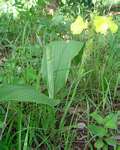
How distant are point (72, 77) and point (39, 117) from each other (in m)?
0.43

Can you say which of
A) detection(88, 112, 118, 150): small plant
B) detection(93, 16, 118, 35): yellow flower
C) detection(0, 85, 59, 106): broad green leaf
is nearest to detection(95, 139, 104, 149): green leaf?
detection(88, 112, 118, 150): small plant

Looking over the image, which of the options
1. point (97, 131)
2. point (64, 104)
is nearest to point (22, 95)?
point (97, 131)

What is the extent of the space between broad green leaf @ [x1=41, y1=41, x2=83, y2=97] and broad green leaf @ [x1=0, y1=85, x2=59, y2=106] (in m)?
0.27

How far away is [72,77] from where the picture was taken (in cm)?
192

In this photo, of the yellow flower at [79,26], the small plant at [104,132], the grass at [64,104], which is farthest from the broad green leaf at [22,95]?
the yellow flower at [79,26]

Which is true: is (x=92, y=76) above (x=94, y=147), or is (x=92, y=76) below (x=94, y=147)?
above

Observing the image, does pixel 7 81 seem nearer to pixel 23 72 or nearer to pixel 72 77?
pixel 23 72

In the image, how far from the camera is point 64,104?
175cm

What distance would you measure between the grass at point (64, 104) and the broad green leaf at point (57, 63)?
0.04 meters

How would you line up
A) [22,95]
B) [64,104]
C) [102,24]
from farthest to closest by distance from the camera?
1. [64,104]
2. [102,24]
3. [22,95]

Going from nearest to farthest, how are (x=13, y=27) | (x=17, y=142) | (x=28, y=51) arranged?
(x=17, y=142)
(x=28, y=51)
(x=13, y=27)

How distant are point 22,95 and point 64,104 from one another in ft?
1.52

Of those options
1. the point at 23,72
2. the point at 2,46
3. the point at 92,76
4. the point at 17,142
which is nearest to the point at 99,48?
Answer: the point at 92,76

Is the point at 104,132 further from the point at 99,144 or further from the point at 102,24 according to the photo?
the point at 102,24
